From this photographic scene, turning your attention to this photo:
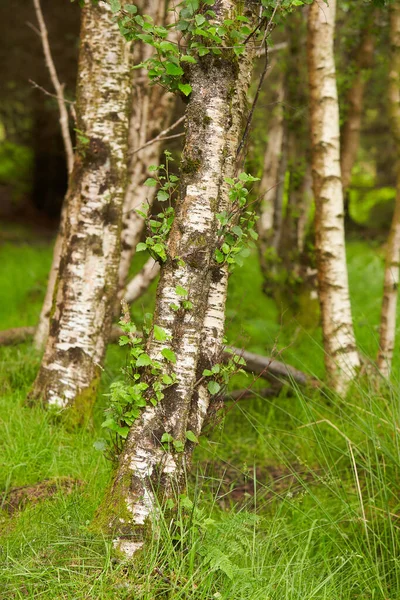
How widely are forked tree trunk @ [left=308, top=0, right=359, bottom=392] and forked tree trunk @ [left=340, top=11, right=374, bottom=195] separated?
1530 millimetres

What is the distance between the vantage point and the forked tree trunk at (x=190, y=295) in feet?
7.79

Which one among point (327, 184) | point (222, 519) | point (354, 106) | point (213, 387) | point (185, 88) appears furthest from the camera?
point (354, 106)

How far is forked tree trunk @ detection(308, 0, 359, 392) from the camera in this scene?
4.60 metres

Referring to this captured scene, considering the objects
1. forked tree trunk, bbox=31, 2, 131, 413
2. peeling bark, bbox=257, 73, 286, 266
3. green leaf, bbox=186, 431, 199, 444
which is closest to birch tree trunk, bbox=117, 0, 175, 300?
peeling bark, bbox=257, 73, 286, 266

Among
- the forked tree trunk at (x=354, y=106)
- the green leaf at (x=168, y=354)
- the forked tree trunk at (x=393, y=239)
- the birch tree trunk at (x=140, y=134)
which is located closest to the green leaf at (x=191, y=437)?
the green leaf at (x=168, y=354)

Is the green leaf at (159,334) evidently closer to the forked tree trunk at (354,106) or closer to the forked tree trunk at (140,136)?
the forked tree trunk at (140,136)

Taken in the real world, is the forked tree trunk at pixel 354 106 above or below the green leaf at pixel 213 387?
above

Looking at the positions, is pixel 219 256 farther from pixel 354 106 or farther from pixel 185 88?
pixel 354 106

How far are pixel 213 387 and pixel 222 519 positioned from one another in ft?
2.03

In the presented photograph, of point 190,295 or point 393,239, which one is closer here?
point 190,295

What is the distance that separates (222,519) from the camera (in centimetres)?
274

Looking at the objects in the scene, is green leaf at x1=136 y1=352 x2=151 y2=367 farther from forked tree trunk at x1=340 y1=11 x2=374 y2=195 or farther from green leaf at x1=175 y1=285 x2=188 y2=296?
forked tree trunk at x1=340 y1=11 x2=374 y2=195

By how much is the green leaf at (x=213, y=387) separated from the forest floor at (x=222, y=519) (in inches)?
5.6

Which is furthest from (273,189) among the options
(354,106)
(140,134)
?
(140,134)
